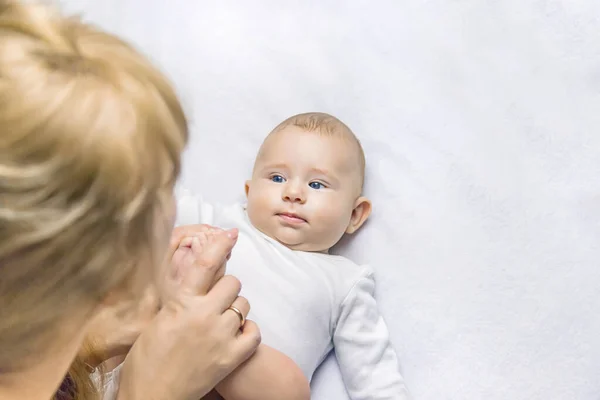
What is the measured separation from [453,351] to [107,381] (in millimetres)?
522

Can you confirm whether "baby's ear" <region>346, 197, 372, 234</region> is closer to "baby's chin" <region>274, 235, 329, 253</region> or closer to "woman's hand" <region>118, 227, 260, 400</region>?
"baby's chin" <region>274, 235, 329, 253</region>

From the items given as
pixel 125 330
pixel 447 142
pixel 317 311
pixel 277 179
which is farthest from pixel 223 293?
pixel 447 142

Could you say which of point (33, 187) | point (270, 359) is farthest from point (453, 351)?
point (33, 187)

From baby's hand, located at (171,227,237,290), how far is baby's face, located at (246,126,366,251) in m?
0.21

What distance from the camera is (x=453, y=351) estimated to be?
1057 millimetres

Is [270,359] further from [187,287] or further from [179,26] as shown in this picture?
[179,26]

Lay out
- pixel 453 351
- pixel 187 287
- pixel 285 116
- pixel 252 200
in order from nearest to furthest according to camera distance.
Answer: pixel 187 287, pixel 453 351, pixel 252 200, pixel 285 116

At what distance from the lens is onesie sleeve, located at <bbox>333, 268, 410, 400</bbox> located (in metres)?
1.03

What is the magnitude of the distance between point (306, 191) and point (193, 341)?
15.4 inches

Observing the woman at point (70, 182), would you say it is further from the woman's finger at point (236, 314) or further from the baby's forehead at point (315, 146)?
the baby's forehead at point (315, 146)

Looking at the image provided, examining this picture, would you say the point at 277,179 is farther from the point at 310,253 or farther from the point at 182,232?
the point at 182,232

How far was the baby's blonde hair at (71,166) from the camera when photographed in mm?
428

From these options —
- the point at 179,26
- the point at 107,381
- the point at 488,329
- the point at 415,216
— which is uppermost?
the point at 179,26

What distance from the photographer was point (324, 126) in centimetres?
117
